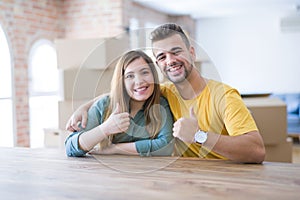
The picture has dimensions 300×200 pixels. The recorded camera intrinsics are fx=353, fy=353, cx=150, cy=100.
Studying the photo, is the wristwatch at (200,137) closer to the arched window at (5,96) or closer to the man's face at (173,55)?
the man's face at (173,55)

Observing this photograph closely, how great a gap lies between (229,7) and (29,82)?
376 cm

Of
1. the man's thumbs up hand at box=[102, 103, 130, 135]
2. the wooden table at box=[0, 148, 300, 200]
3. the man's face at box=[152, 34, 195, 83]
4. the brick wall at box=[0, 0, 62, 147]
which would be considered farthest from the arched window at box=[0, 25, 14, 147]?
the man's face at box=[152, 34, 195, 83]

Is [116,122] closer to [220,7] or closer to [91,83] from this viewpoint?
[91,83]

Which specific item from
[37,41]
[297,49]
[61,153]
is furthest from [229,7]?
[61,153]

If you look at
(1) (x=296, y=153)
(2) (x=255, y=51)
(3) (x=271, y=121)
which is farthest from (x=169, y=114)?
(2) (x=255, y=51)

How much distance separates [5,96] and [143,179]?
371 cm

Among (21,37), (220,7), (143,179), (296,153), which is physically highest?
(220,7)

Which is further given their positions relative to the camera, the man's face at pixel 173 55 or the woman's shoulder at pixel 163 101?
the woman's shoulder at pixel 163 101

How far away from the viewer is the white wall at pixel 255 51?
689 cm

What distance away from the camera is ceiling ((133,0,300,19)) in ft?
19.1

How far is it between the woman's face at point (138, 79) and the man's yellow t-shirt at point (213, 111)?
0.31 feet

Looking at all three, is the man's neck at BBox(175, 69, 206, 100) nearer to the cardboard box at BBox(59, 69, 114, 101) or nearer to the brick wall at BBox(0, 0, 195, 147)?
the cardboard box at BBox(59, 69, 114, 101)

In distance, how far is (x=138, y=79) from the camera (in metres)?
Result: 1.15

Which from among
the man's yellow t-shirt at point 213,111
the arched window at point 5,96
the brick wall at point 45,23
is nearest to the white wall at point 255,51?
the brick wall at point 45,23
